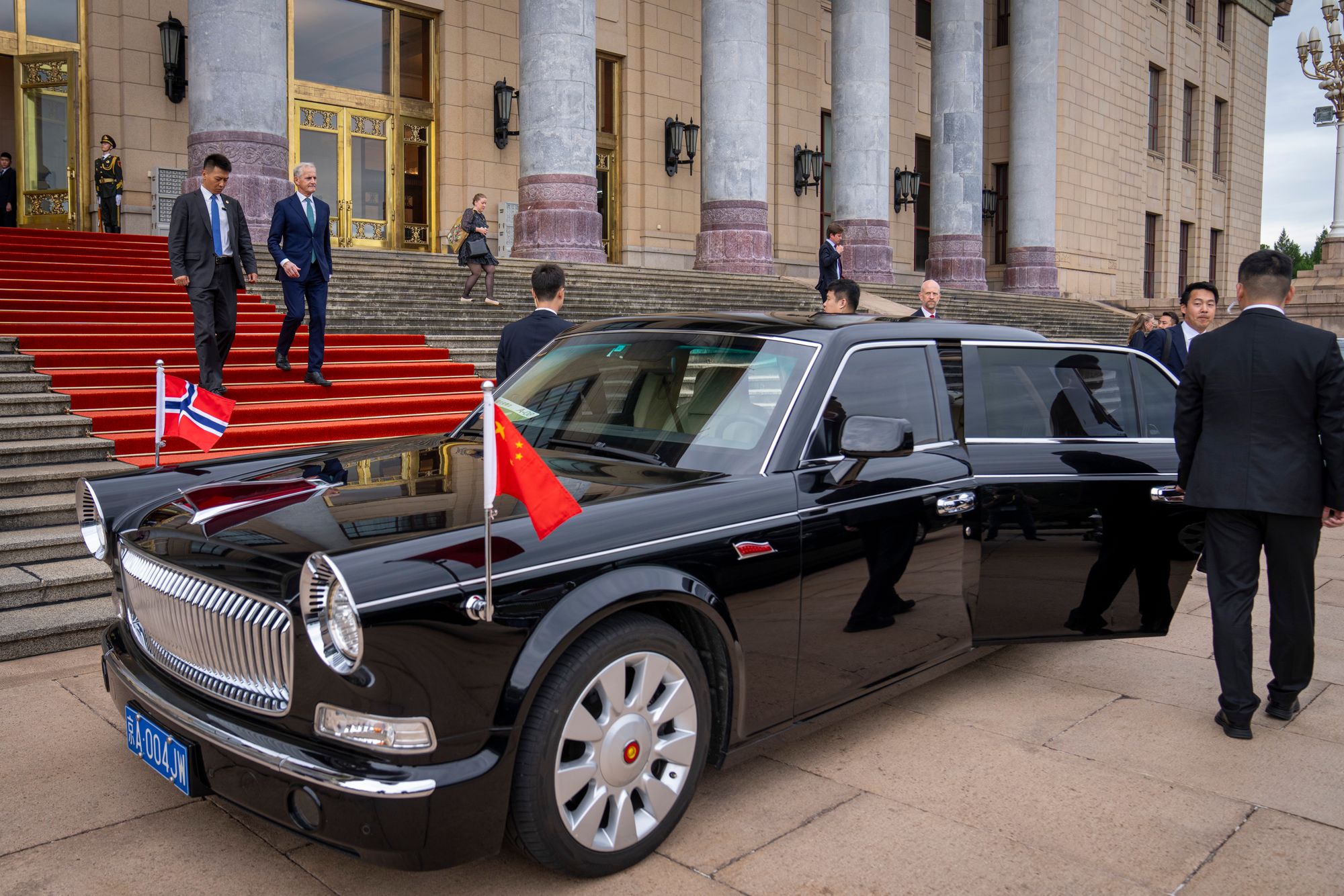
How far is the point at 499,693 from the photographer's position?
8.93 ft

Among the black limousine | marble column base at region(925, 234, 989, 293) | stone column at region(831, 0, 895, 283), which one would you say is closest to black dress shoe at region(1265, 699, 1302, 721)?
the black limousine

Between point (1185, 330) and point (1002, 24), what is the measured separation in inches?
1198

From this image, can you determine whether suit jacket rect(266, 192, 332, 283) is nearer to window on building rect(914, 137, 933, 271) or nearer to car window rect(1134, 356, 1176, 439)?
car window rect(1134, 356, 1176, 439)

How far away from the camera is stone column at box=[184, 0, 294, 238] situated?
47.6ft

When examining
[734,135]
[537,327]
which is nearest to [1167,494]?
[537,327]

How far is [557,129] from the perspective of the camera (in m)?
18.1

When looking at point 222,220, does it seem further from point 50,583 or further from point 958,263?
point 958,263

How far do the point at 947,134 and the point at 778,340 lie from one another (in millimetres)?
25503

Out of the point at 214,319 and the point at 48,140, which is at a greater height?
the point at 48,140

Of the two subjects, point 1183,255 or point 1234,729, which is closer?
point 1234,729

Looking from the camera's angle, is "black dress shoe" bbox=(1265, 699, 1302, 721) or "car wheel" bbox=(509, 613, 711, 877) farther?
"black dress shoe" bbox=(1265, 699, 1302, 721)

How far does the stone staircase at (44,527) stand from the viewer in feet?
17.0

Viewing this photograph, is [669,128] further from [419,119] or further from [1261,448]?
[1261,448]

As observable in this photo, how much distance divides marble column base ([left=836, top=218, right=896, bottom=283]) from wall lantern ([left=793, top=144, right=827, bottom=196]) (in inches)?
181
